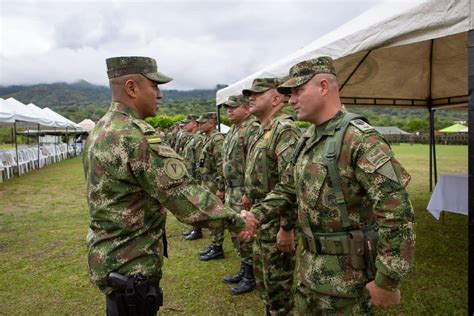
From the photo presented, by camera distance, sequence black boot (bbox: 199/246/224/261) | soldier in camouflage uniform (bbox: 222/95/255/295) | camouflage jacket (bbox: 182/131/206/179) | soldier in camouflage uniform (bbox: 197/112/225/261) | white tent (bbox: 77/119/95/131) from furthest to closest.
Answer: white tent (bbox: 77/119/95/131)
camouflage jacket (bbox: 182/131/206/179)
soldier in camouflage uniform (bbox: 197/112/225/261)
black boot (bbox: 199/246/224/261)
soldier in camouflage uniform (bbox: 222/95/255/295)

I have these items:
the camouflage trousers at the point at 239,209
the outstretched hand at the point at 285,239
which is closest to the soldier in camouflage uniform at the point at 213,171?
the camouflage trousers at the point at 239,209

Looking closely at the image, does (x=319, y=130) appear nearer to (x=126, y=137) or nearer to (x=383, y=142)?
(x=383, y=142)

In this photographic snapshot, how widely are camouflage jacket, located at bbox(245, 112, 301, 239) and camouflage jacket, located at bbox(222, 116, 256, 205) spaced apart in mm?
658

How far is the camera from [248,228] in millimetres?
2350

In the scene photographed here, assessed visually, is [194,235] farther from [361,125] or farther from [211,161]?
[361,125]

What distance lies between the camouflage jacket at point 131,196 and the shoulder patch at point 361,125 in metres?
0.85

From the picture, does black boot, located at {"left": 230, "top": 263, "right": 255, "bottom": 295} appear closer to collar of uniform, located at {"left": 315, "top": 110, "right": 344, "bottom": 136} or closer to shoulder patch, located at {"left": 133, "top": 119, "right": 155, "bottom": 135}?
collar of uniform, located at {"left": 315, "top": 110, "right": 344, "bottom": 136}

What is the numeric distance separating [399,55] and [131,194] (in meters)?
5.53

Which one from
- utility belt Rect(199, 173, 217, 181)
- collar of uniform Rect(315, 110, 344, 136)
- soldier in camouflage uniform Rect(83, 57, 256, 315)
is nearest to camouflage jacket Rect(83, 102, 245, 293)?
soldier in camouflage uniform Rect(83, 57, 256, 315)

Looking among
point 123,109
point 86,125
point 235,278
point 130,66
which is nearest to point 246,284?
point 235,278

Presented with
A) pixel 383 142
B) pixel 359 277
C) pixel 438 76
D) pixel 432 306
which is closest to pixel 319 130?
pixel 383 142

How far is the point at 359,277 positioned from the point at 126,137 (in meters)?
1.44

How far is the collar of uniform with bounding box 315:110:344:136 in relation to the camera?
81.5 inches

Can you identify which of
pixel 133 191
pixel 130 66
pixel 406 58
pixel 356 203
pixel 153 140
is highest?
pixel 406 58
